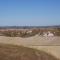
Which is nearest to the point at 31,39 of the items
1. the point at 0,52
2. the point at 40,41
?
the point at 40,41

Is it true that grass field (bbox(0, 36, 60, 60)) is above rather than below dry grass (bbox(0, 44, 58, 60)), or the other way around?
above

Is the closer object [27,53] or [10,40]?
[27,53]

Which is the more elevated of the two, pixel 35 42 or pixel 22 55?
pixel 35 42

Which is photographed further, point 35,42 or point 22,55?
point 35,42

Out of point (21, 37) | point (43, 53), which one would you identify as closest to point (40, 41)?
point (21, 37)

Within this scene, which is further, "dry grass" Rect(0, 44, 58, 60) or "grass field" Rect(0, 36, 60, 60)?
"grass field" Rect(0, 36, 60, 60)

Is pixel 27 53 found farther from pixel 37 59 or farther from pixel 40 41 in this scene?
pixel 40 41

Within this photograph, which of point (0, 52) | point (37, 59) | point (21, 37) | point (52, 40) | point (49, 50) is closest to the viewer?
point (37, 59)

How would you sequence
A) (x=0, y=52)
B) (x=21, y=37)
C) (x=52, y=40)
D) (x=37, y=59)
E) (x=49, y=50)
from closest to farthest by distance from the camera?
1. (x=37, y=59)
2. (x=0, y=52)
3. (x=49, y=50)
4. (x=52, y=40)
5. (x=21, y=37)

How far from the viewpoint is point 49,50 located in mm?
10844

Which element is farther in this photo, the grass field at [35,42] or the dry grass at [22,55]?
the grass field at [35,42]

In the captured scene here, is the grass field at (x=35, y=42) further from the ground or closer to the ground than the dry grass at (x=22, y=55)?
further from the ground

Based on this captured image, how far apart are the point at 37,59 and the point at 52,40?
4.43 metres

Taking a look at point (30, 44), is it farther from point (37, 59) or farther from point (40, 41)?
point (37, 59)
